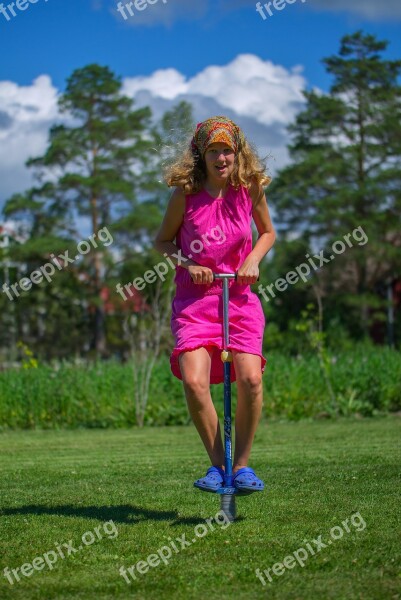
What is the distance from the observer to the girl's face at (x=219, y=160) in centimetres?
486

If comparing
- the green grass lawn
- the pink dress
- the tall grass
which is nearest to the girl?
the pink dress

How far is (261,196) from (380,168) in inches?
1176

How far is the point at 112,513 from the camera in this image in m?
4.99

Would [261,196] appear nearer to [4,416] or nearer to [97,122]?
[4,416]

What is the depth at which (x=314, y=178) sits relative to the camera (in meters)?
34.0

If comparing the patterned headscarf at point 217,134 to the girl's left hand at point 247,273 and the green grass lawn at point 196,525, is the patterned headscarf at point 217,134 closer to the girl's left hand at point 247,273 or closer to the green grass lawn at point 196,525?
the girl's left hand at point 247,273

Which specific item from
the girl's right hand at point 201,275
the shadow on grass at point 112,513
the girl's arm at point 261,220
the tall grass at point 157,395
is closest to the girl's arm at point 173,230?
the girl's right hand at point 201,275

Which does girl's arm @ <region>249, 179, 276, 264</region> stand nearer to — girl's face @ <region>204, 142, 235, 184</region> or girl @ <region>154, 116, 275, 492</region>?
girl @ <region>154, 116, 275, 492</region>

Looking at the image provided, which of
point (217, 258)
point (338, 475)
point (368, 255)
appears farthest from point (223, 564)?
point (368, 255)

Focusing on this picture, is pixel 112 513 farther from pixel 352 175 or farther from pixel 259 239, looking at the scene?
pixel 352 175

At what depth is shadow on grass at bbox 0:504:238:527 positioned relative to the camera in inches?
186

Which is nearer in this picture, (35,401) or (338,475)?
(338,475)

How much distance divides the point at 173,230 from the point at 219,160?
471 mm

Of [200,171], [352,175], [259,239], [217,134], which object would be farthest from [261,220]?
[352,175]
